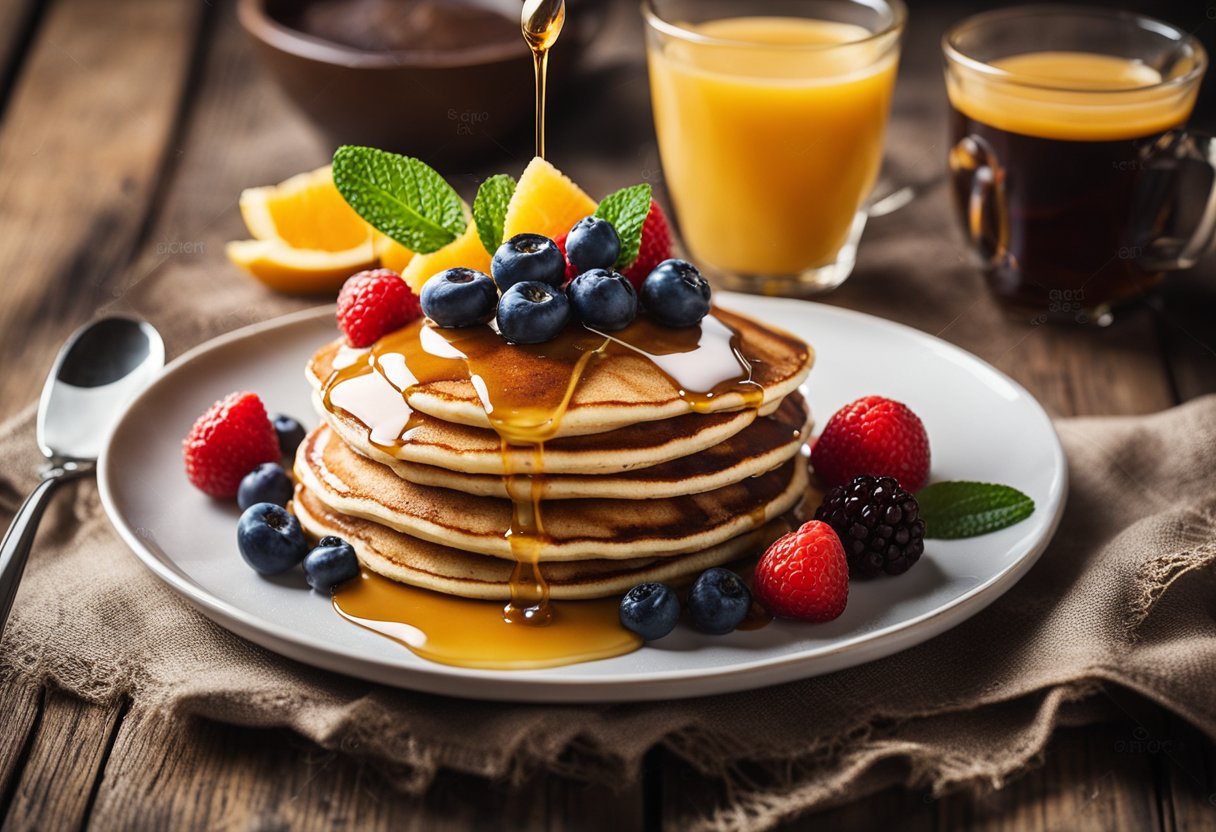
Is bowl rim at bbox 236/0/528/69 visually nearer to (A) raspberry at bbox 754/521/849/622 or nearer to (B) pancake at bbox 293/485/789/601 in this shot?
(B) pancake at bbox 293/485/789/601

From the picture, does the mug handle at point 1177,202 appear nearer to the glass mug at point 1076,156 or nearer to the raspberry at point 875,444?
the glass mug at point 1076,156

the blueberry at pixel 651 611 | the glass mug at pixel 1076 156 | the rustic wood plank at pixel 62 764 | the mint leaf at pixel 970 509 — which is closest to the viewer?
the rustic wood plank at pixel 62 764

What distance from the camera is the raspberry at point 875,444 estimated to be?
201 centimetres

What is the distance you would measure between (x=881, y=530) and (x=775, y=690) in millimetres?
311

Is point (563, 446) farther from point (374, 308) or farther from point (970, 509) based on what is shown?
point (970, 509)

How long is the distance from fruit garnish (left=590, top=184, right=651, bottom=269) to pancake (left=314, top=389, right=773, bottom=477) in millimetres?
288

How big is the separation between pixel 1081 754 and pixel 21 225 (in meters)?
2.81

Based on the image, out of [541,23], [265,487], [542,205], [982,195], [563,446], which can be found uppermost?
[541,23]

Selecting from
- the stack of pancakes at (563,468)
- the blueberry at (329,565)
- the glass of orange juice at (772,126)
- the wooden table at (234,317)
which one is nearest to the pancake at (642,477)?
the stack of pancakes at (563,468)

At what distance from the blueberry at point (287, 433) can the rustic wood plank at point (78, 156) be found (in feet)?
2.22

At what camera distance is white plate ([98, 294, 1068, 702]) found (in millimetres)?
1536

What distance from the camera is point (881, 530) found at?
1.78 meters

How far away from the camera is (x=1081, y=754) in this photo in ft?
5.18

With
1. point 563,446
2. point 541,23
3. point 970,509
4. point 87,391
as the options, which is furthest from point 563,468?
point 87,391
